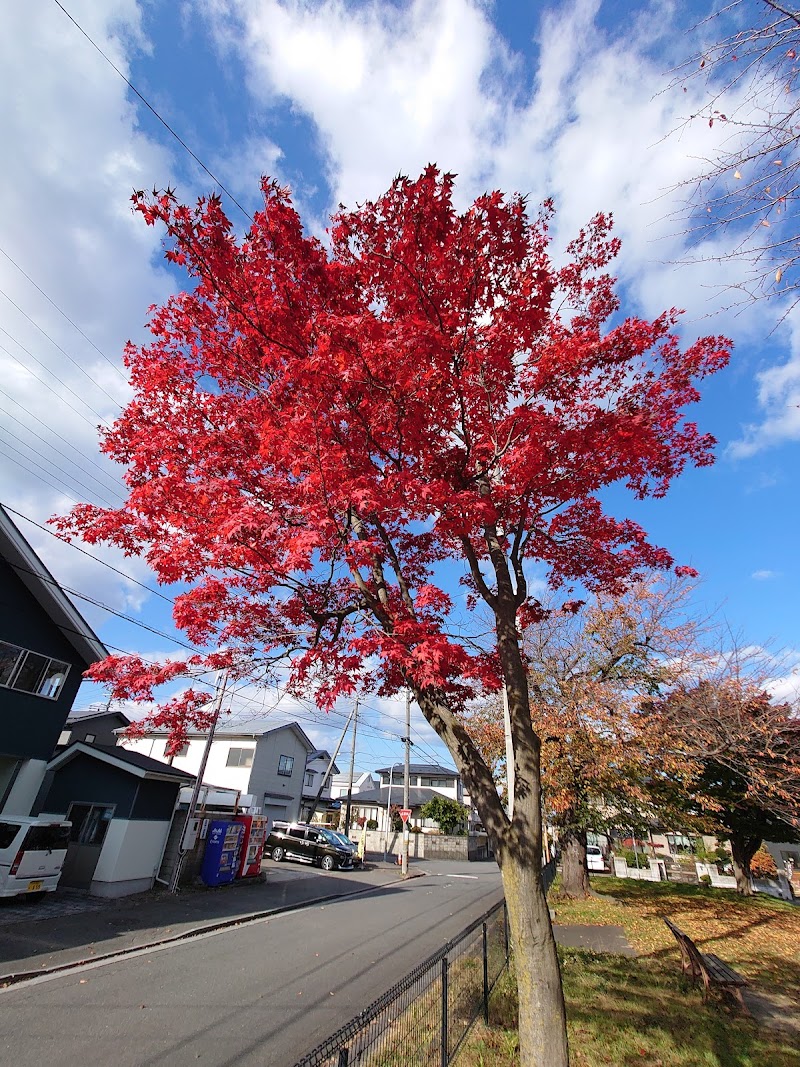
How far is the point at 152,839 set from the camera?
1470 cm

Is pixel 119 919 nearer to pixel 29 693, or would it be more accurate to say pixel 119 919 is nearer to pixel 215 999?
pixel 215 999

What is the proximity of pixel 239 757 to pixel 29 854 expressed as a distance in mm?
21120

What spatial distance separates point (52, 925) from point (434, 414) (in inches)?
495

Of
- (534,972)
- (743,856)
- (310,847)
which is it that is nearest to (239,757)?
(310,847)

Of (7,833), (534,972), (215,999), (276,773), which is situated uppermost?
(276,773)

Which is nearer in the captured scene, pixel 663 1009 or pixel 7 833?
pixel 663 1009

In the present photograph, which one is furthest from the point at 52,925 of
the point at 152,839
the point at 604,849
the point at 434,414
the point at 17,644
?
the point at 604,849

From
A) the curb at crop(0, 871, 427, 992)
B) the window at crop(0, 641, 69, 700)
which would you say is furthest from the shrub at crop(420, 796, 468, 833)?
the window at crop(0, 641, 69, 700)

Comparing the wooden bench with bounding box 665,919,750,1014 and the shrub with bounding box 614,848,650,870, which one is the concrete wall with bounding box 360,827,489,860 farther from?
the wooden bench with bounding box 665,919,750,1014

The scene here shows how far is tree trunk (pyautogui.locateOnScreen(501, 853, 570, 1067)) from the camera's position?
4148 millimetres

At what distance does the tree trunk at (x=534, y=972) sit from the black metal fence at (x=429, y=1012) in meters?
0.97

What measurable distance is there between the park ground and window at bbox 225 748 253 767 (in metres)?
22.7

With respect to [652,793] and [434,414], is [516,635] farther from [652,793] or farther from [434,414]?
[652,793]

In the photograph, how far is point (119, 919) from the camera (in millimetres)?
11117
